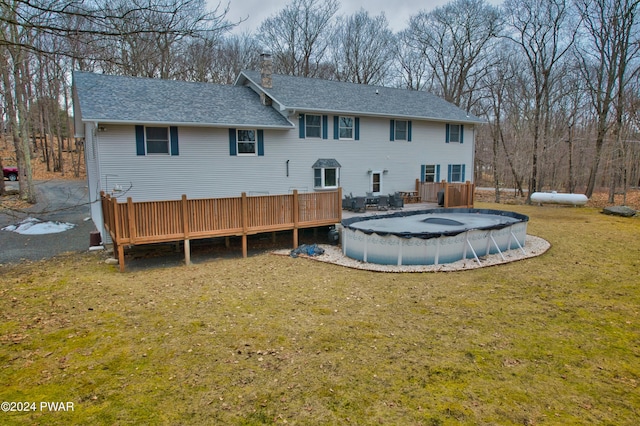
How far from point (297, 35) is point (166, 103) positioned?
20.2 metres

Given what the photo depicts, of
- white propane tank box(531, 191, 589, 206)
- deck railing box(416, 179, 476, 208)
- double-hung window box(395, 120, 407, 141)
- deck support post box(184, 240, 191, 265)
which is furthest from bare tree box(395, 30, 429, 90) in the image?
deck support post box(184, 240, 191, 265)

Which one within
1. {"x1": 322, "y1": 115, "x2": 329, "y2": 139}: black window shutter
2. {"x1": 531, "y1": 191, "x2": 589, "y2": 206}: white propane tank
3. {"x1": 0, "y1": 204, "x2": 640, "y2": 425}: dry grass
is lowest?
{"x1": 0, "y1": 204, "x2": 640, "y2": 425}: dry grass

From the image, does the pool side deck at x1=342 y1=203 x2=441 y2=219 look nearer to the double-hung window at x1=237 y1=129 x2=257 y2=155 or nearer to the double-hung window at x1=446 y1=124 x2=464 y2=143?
the double-hung window at x1=237 y1=129 x2=257 y2=155

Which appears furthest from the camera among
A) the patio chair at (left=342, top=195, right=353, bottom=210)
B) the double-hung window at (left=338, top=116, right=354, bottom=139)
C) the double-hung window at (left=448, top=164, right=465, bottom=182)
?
the double-hung window at (left=448, top=164, right=465, bottom=182)

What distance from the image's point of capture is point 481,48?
2864cm

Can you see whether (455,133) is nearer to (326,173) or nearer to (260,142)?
(326,173)

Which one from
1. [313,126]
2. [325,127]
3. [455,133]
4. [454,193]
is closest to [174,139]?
[313,126]

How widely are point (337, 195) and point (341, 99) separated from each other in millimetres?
6707

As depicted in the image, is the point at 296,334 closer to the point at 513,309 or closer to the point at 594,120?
the point at 513,309

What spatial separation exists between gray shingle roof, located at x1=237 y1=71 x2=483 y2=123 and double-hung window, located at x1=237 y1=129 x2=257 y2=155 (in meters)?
1.79

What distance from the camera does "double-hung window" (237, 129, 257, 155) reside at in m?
13.9

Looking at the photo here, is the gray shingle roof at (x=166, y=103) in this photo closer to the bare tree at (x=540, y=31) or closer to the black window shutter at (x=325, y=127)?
the black window shutter at (x=325, y=127)

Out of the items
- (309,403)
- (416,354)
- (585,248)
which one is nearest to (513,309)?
(416,354)

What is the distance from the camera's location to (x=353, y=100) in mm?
17125
